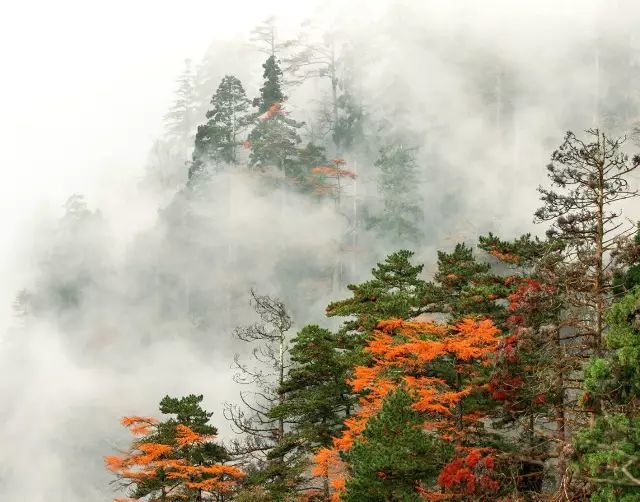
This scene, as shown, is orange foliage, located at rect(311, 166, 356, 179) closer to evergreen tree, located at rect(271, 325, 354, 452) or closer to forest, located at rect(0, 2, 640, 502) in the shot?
forest, located at rect(0, 2, 640, 502)

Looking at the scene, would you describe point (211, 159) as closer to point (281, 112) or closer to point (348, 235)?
point (281, 112)

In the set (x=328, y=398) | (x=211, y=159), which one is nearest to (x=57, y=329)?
(x=211, y=159)

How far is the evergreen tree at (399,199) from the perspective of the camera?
200ft

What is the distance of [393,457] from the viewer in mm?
13516

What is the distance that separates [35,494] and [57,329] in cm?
2199

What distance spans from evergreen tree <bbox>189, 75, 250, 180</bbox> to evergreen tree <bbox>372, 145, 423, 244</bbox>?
61.7 feet

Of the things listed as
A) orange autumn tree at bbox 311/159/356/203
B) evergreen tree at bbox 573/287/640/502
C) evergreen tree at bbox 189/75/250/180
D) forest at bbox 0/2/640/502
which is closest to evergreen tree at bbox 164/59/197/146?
forest at bbox 0/2/640/502

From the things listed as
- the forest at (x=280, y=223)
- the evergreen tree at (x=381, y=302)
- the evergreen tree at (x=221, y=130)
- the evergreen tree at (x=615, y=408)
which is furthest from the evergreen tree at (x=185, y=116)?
the evergreen tree at (x=615, y=408)

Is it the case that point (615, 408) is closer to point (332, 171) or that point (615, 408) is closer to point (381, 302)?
point (381, 302)

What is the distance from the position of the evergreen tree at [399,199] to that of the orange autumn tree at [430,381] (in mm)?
41632

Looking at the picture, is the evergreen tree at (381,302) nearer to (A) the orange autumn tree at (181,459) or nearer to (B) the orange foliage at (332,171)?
(A) the orange autumn tree at (181,459)

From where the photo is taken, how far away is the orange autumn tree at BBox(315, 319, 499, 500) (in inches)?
661

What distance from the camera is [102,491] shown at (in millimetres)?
51906

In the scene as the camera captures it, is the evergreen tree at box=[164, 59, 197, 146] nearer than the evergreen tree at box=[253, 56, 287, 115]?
No
